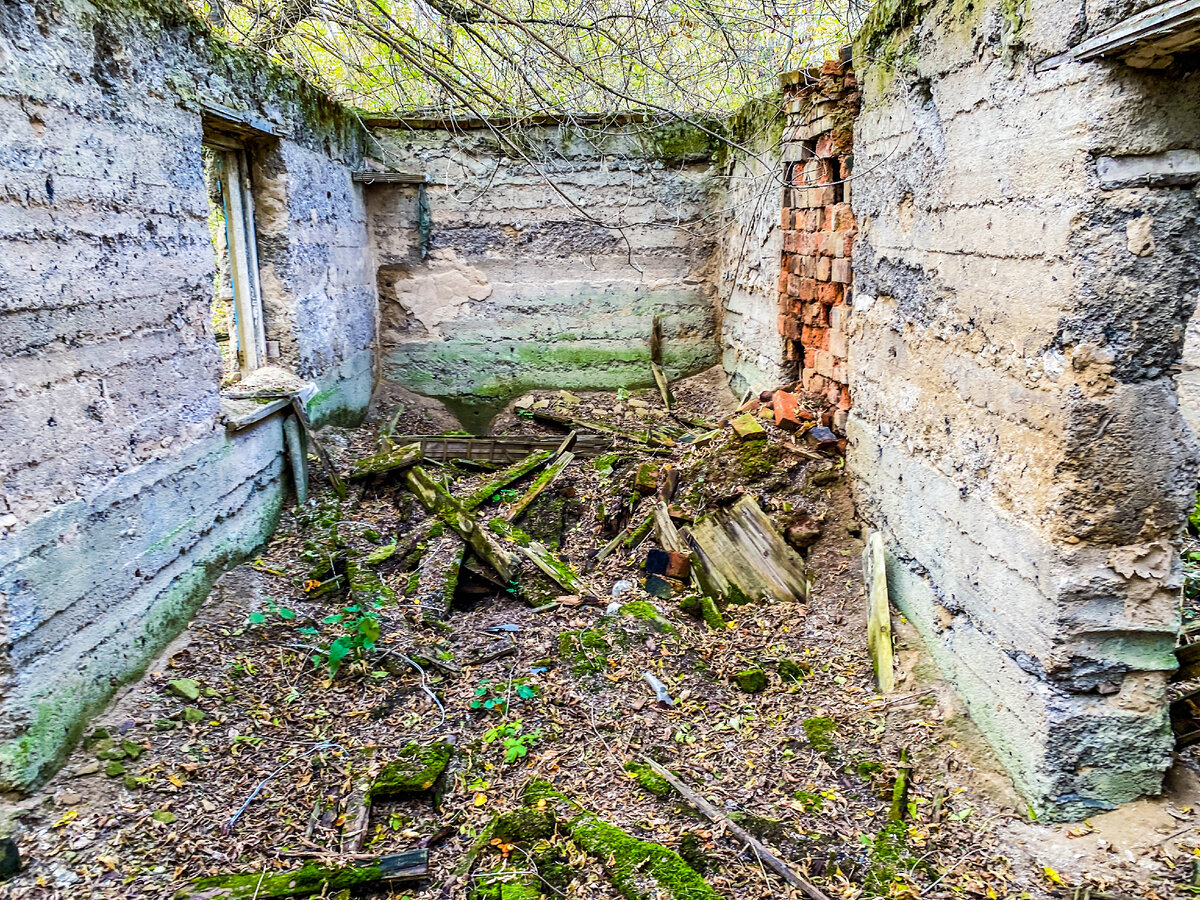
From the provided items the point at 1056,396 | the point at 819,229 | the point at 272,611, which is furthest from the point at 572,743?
the point at 819,229

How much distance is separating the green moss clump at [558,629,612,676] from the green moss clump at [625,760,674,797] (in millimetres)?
602

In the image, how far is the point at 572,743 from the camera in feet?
9.54

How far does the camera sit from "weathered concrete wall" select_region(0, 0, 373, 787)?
2453mm

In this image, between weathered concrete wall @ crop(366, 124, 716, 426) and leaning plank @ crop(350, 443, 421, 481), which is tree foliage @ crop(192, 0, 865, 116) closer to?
weathered concrete wall @ crop(366, 124, 716, 426)

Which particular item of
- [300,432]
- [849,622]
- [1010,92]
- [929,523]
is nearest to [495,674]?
[849,622]

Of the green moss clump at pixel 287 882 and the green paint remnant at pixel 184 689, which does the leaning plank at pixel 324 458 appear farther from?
the green moss clump at pixel 287 882

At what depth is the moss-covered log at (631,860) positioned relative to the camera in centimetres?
221

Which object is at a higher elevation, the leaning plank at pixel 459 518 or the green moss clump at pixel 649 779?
the leaning plank at pixel 459 518

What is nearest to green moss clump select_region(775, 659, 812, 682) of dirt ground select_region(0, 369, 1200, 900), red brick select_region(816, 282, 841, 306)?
dirt ground select_region(0, 369, 1200, 900)

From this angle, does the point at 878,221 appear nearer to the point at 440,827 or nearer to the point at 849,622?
the point at 849,622

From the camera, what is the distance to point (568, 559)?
4336 millimetres

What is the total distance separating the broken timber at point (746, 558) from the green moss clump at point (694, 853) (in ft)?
4.87

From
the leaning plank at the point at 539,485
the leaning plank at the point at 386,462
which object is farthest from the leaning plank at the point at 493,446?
the leaning plank at the point at 386,462

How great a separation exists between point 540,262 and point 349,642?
421cm
